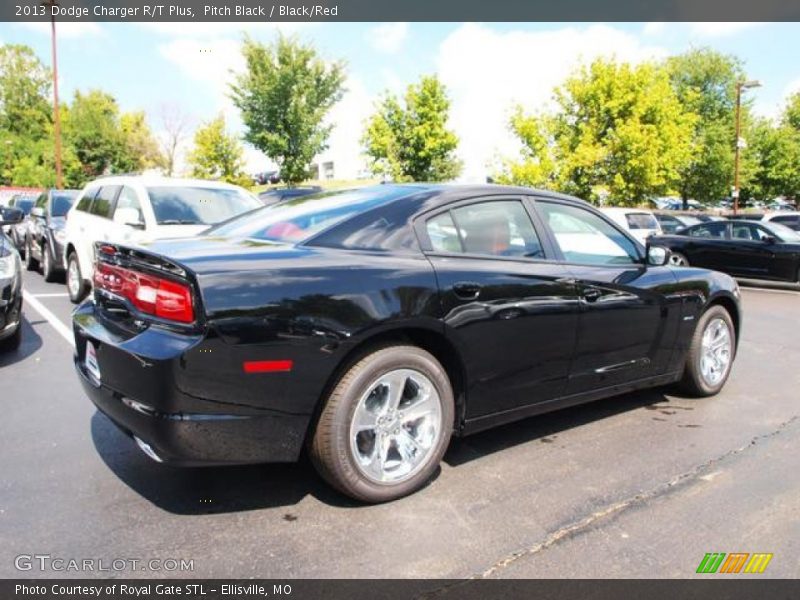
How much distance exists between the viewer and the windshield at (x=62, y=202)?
35.1 ft

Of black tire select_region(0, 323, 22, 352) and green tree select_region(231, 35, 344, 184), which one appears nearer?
black tire select_region(0, 323, 22, 352)

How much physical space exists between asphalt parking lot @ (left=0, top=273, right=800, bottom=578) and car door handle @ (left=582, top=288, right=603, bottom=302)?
902mm

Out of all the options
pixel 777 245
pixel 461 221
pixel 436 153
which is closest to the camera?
pixel 461 221

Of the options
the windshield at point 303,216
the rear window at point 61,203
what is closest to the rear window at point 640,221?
the rear window at point 61,203

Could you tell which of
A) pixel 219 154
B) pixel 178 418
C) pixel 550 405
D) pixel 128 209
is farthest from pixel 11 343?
pixel 219 154

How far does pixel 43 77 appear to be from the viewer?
2506 inches

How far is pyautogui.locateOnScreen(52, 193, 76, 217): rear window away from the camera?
1068cm

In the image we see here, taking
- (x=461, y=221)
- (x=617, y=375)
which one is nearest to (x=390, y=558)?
(x=461, y=221)

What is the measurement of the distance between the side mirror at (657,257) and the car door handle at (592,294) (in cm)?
82

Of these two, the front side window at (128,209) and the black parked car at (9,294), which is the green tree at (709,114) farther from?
the black parked car at (9,294)

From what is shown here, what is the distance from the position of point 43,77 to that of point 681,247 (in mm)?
67822

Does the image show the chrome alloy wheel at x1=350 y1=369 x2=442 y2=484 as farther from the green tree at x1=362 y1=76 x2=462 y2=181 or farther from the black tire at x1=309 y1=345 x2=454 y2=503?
the green tree at x1=362 y1=76 x2=462 y2=181

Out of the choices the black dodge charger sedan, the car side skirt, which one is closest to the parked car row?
the black dodge charger sedan
